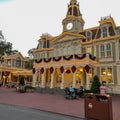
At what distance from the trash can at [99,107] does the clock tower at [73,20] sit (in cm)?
2182

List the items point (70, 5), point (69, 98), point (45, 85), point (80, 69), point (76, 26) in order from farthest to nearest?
point (70, 5) → point (76, 26) → point (45, 85) → point (80, 69) → point (69, 98)

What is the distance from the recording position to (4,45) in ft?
76.0

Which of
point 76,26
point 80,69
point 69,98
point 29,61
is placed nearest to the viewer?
point 69,98

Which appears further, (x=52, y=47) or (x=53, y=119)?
(x=52, y=47)

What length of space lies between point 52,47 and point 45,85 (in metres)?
7.92

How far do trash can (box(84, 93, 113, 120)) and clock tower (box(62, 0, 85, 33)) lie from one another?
859 inches

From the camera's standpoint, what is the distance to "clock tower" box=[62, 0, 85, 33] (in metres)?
28.1

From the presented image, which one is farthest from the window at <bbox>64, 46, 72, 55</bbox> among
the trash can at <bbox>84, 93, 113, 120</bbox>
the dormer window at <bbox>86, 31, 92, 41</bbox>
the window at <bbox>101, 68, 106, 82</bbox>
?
the trash can at <bbox>84, 93, 113, 120</bbox>

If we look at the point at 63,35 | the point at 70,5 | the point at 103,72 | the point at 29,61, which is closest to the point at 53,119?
the point at 103,72

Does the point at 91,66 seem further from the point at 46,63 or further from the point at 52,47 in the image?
the point at 52,47

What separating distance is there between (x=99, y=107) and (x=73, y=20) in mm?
23571

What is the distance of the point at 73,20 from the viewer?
28.3 m

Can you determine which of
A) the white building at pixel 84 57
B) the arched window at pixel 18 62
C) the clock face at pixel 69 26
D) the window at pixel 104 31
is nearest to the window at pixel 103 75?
the white building at pixel 84 57

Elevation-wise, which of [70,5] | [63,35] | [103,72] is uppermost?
[70,5]
